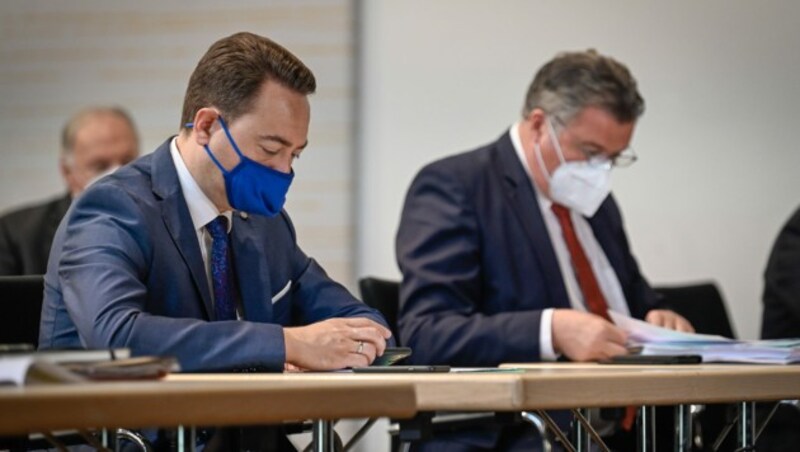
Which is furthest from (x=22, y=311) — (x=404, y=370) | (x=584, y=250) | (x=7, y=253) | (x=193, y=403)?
(x=7, y=253)

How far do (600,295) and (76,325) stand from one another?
5.68 ft

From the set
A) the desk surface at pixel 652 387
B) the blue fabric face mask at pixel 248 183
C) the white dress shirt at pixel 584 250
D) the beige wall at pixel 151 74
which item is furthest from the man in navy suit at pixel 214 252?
the beige wall at pixel 151 74

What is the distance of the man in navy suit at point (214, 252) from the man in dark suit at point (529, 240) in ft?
1.90

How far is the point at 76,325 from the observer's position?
90.4 inches

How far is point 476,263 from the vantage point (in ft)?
11.5

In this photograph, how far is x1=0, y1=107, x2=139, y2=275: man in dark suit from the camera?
467 centimetres

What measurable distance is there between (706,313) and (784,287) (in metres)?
0.25

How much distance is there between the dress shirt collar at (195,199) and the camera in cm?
256

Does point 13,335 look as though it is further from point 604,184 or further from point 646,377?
point 604,184

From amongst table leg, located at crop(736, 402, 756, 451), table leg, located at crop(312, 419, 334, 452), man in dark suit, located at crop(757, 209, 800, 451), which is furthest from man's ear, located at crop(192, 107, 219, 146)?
man in dark suit, located at crop(757, 209, 800, 451)

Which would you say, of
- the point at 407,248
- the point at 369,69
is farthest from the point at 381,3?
the point at 407,248

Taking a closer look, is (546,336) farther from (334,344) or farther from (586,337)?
(334,344)

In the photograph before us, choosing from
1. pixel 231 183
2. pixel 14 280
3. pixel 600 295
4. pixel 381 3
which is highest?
pixel 381 3

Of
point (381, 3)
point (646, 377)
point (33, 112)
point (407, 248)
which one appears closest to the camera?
point (646, 377)
